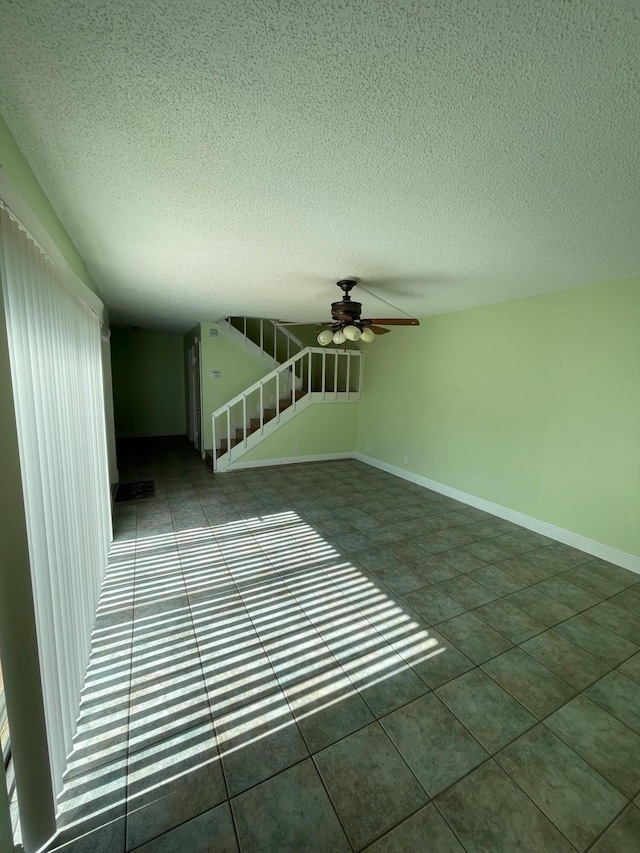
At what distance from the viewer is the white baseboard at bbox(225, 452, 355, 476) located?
573 cm

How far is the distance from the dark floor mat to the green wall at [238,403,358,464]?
57.5 inches

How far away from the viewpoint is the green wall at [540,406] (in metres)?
2.96

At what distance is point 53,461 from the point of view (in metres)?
1.48

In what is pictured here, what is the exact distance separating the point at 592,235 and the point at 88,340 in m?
3.39

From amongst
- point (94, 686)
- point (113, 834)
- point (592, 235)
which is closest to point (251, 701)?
point (113, 834)

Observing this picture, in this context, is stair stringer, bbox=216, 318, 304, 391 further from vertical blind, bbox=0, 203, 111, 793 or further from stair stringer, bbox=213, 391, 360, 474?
vertical blind, bbox=0, 203, 111, 793

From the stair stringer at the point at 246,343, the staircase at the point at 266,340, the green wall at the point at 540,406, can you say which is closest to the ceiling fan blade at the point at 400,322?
the green wall at the point at 540,406

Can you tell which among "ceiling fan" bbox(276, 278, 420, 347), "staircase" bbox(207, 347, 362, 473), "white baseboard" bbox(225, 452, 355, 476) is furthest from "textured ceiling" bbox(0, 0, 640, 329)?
"white baseboard" bbox(225, 452, 355, 476)

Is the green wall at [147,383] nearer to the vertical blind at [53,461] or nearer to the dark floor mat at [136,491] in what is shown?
the dark floor mat at [136,491]

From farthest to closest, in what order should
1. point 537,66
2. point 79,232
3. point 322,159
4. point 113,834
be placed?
point 79,232 → point 322,159 → point 113,834 → point 537,66

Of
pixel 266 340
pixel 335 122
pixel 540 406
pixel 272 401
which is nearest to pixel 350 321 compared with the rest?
pixel 335 122

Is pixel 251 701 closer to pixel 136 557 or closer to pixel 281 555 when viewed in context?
pixel 281 555

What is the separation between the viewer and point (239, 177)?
1.57 m

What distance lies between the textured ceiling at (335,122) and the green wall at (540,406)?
0.87m
